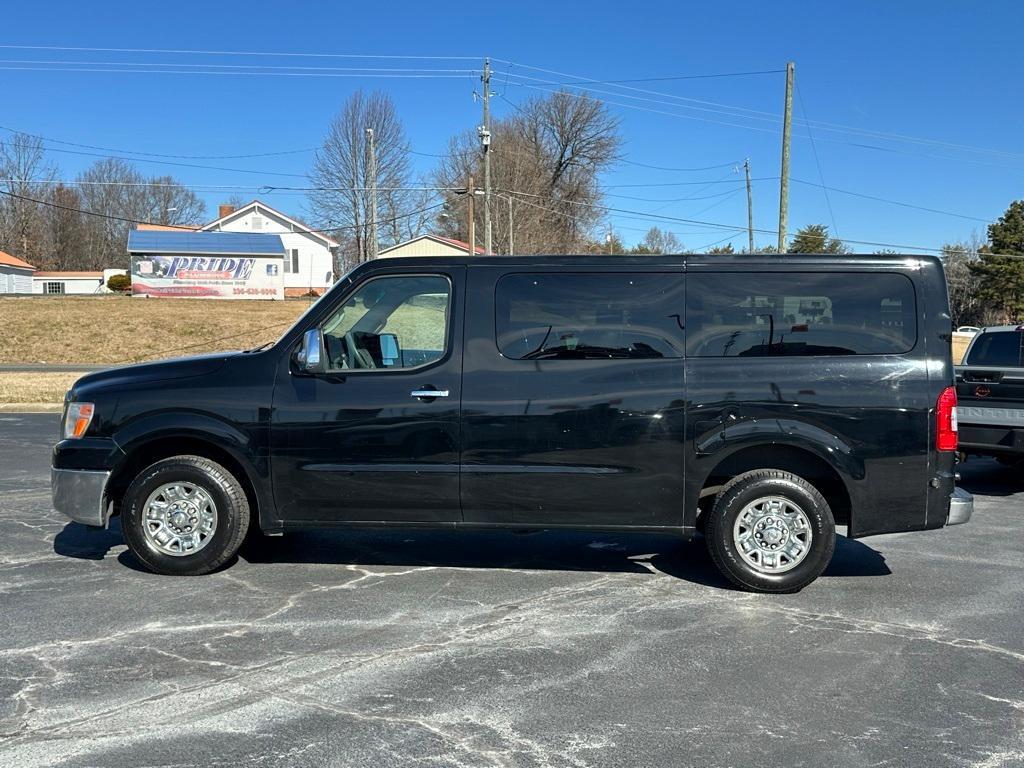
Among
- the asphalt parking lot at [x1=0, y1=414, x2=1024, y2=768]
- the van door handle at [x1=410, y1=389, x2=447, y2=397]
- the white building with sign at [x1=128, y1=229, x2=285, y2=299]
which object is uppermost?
the white building with sign at [x1=128, y1=229, x2=285, y2=299]

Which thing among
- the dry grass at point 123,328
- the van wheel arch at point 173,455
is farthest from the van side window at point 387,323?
the dry grass at point 123,328

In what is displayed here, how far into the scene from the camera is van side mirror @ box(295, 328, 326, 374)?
215 inches

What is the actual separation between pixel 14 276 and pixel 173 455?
→ 223 feet

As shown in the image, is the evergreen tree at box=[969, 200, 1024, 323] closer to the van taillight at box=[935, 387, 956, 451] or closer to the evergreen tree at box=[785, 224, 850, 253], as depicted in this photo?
the evergreen tree at box=[785, 224, 850, 253]

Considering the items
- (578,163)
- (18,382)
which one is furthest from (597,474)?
(578,163)

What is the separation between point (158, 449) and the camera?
19.1 ft

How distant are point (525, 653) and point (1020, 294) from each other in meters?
73.7

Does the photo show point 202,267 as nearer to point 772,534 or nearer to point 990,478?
point 990,478

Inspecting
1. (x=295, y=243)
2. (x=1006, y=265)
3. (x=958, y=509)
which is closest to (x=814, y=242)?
(x=1006, y=265)

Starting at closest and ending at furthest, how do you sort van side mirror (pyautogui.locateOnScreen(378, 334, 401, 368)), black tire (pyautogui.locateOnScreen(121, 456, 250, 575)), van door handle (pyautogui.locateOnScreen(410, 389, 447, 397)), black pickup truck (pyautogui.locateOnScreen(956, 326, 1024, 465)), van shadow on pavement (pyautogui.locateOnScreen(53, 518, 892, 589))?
van door handle (pyautogui.locateOnScreen(410, 389, 447, 397)) < black tire (pyautogui.locateOnScreen(121, 456, 250, 575)) < van side mirror (pyautogui.locateOnScreen(378, 334, 401, 368)) < van shadow on pavement (pyautogui.locateOnScreen(53, 518, 892, 589)) < black pickup truck (pyautogui.locateOnScreen(956, 326, 1024, 465))

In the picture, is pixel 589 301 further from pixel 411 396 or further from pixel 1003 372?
pixel 1003 372

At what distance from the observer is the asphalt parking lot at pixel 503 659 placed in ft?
11.3

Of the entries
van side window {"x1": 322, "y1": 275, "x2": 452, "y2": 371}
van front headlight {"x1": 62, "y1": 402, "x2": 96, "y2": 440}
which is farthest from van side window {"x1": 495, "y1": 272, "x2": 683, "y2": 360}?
van front headlight {"x1": 62, "y1": 402, "x2": 96, "y2": 440}

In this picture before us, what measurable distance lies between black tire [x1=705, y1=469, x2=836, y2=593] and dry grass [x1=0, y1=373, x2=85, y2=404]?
52.3 ft
